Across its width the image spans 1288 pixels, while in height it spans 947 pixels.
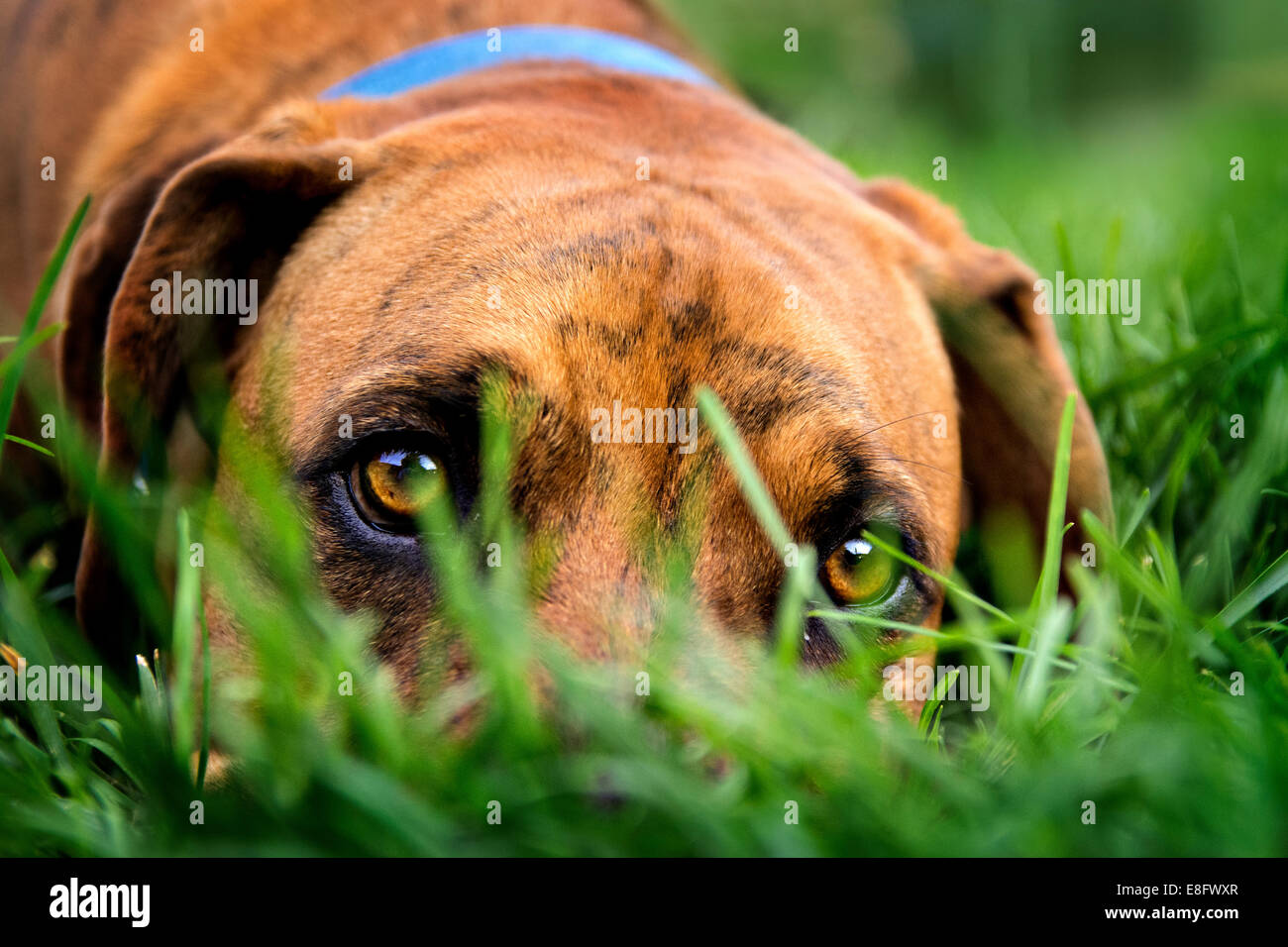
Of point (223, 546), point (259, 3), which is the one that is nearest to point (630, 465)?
point (223, 546)

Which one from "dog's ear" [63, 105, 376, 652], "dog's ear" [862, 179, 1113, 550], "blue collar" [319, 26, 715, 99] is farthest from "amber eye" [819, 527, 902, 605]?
"blue collar" [319, 26, 715, 99]

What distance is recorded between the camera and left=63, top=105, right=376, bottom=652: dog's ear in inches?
92.7

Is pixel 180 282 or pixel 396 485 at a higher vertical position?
pixel 180 282

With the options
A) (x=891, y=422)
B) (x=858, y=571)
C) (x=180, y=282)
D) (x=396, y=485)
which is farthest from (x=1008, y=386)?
(x=180, y=282)

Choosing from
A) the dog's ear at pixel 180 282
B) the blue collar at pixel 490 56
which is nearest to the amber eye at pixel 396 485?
the dog's ear at pixel 180 282

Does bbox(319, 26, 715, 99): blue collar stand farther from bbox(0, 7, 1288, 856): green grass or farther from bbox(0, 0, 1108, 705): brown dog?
bbox(0, 7, 1288, 856): green grass

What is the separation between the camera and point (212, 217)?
7.93 feet

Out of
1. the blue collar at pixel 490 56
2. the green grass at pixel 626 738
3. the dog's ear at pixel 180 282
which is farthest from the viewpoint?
the blue collar at pixel 490 56

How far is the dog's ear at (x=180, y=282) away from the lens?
92.7 inches

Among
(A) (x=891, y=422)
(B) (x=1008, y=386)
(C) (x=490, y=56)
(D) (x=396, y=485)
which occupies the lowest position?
(D) (x=396, y=485)

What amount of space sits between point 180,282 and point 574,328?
0.88m

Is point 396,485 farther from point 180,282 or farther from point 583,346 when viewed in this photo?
point 180,282

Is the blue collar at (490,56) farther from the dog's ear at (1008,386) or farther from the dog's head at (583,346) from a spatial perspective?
the dog's ear at (1008,386)

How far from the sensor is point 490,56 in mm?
3061
